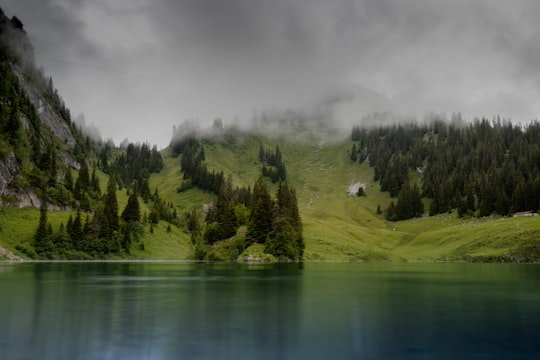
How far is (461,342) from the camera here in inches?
950

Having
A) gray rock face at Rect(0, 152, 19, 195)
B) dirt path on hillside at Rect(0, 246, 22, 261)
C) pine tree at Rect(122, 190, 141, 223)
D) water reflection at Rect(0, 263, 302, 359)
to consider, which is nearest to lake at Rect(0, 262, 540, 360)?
water reflection at Rect(0, 263, 302, 359)

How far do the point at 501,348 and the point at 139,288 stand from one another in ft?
130

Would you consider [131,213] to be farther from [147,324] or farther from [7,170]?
[147,324]

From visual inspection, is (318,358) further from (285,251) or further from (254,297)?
(285,251)

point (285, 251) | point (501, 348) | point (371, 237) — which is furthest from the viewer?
point (371, 237)

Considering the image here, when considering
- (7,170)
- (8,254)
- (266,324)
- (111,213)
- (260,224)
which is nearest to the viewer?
(266,324)

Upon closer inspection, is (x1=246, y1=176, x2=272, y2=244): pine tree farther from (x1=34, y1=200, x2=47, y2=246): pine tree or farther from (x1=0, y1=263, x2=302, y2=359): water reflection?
(x1=0, y1=263, x2=302, y2=359): water reflection

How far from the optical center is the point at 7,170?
170500 millimetres

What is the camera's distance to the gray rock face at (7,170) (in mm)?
165875

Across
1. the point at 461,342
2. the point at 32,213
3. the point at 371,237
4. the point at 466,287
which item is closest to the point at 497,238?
the point at 371,237

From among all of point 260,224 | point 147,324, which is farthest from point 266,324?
point 260,224

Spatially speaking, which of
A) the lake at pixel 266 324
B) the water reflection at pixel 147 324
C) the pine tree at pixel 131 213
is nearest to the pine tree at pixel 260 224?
the pine tree at pixel 131 213

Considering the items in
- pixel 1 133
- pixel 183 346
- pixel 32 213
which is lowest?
pixel 183 346

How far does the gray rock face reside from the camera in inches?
6531
